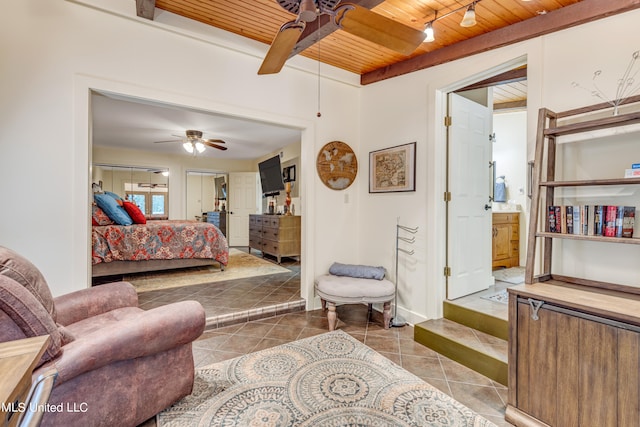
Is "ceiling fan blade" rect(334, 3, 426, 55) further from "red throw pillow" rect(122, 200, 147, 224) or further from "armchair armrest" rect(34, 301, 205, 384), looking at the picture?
"red throw pillow" rect(122, 200, 147, 224)

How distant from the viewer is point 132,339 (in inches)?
53.4

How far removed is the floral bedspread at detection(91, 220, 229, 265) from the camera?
399 centimetres

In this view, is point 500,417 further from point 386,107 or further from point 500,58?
point 386,107

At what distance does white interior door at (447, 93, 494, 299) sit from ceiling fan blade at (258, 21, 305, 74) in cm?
174

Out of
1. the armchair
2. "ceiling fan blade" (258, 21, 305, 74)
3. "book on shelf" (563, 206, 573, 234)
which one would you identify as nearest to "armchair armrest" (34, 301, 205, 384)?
the armchair

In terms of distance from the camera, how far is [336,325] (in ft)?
9.37

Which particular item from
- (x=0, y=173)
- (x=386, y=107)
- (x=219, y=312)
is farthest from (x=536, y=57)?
(x=0, y=173)

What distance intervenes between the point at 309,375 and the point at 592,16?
9.85 feet

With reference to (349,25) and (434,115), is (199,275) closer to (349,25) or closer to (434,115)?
(434,115)

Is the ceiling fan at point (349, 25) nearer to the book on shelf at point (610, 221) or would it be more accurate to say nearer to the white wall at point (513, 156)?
the book on shelf at point (610, 221)

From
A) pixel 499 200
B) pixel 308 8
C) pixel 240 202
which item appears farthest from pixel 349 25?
pixel 240 202

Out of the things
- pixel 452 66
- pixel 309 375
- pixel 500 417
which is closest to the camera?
pixel 500 417

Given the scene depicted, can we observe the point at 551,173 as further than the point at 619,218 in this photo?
Yes

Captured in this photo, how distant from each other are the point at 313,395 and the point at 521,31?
2.99 meters
